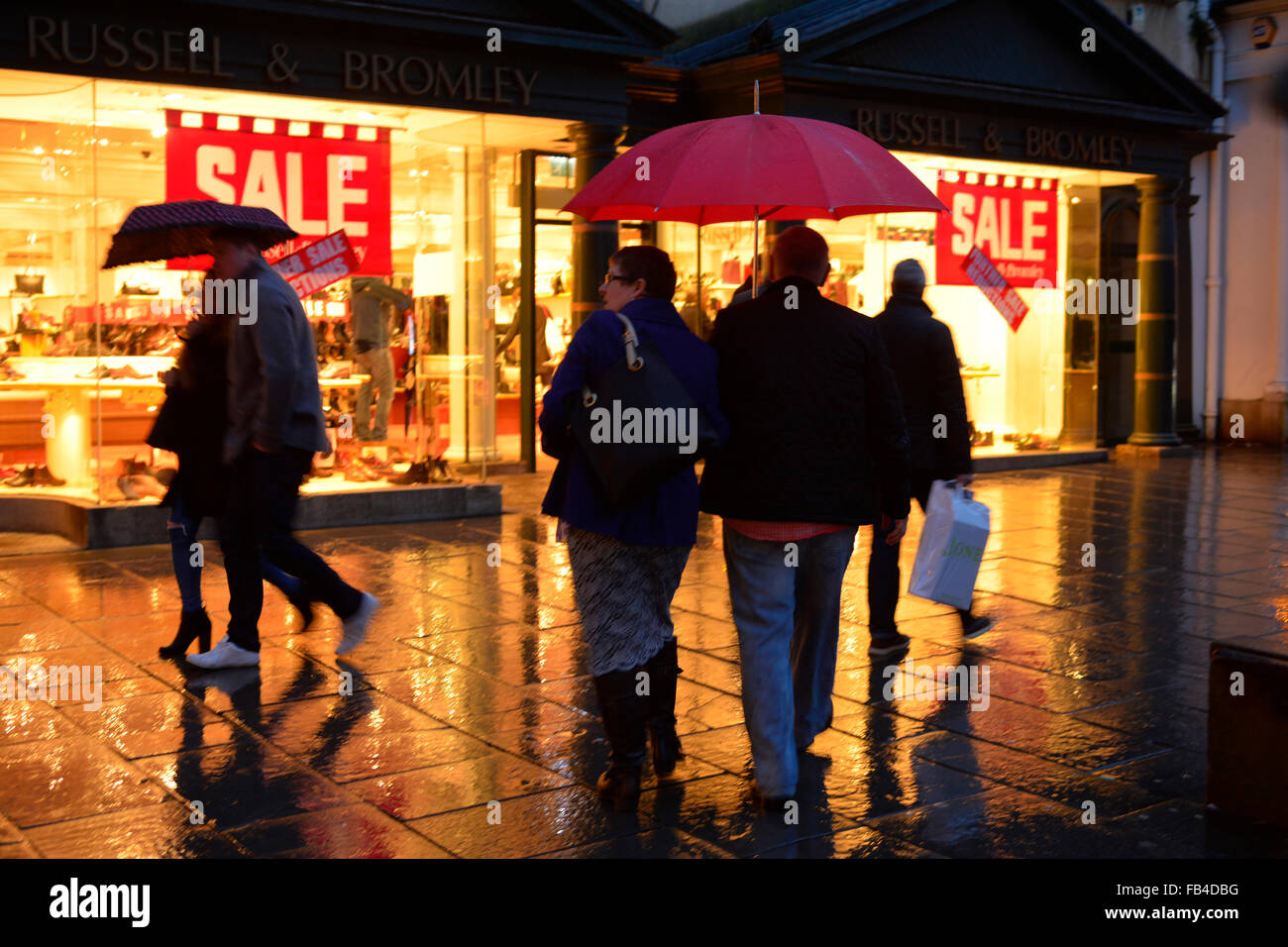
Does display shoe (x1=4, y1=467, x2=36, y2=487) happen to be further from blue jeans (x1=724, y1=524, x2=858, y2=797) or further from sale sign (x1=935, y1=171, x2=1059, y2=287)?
sale sign (x1=935, y1=171, x2=1059, y2=287)

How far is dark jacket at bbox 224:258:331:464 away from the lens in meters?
5.82

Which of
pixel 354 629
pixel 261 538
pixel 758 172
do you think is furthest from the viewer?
pixel 354 629

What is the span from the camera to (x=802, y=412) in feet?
14.6

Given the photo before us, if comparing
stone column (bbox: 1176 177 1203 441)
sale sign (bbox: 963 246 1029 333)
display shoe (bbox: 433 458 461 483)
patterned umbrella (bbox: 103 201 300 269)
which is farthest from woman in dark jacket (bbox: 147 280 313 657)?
stone column (bbox: 1176 177 1203 441)

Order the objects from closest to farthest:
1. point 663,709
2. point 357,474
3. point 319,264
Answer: point 663,709
point 319,264
point 357,474

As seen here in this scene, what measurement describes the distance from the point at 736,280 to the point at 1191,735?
9.60 m

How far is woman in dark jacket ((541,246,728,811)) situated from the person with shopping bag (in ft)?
7.52

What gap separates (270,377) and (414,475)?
5191 mm

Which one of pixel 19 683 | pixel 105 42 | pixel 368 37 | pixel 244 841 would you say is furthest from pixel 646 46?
pixel 244 841

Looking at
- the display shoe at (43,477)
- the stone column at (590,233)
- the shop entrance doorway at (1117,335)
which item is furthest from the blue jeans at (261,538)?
the shop entrance doorway at (1117,335)

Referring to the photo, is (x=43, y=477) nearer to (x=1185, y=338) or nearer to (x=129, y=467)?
(x=129, y=467)

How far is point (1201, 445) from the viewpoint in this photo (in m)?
18.2

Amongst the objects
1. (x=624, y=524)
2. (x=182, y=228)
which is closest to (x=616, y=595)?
(x=624, y=524)
